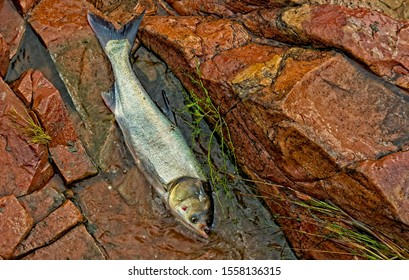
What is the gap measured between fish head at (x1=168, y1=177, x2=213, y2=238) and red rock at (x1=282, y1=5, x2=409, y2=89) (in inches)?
74.4

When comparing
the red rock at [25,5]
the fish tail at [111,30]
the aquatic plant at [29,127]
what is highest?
the red rock at [25,5]

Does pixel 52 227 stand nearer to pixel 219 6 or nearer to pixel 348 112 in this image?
pixel 219 6

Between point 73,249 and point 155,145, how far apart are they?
1.35 meters

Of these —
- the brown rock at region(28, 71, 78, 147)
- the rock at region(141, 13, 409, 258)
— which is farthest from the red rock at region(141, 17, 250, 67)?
the brown rock at region(28, 71, 78, 147)

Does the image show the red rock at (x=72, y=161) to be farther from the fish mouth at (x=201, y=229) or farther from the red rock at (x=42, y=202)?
the fish mouth at (x=201, y=229)

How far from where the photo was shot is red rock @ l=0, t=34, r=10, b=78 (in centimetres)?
558

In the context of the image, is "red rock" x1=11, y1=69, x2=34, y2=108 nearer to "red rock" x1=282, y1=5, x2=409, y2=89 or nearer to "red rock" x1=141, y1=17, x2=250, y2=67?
"red rock" x1=141, y1=17, x2=250, y2=67

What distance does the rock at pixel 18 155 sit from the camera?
525 cm

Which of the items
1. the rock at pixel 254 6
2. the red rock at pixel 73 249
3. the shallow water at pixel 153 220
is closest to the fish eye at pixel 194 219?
the shallow water at pixel 153 220

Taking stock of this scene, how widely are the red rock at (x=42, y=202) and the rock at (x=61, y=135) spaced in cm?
21

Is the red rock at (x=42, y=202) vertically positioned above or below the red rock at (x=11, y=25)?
below

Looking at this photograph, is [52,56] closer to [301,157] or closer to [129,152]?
[129,152]

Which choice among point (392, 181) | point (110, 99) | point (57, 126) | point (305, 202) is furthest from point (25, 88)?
point (392, 181)

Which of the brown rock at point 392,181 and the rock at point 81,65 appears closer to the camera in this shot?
the brown rock at point 392,181
